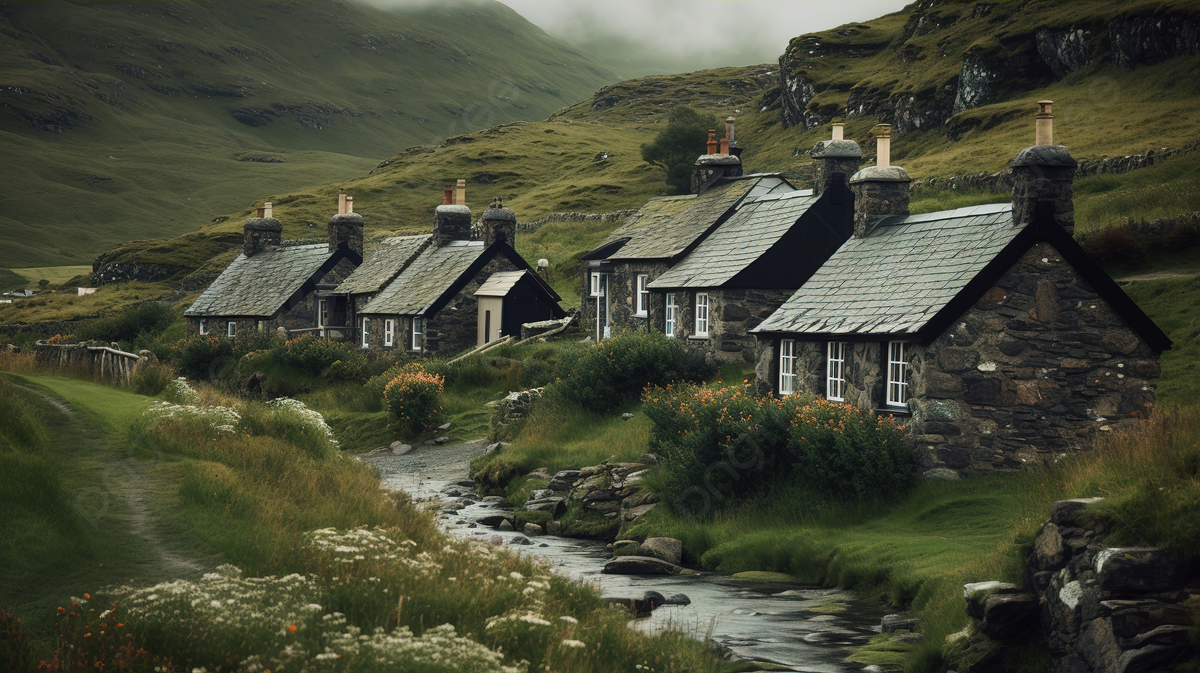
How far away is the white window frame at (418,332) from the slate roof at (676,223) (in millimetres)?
8929

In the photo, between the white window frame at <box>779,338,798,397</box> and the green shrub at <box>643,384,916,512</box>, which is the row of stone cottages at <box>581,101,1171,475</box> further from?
the green shrub at <box>643,384,916,512</box>

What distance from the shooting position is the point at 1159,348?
1905 centimetres

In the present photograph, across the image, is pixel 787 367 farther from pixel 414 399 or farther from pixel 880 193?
pixel 414 399

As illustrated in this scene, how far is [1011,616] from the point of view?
11.6 metres

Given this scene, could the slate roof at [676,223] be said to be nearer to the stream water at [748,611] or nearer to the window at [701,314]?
the window at [701,314]

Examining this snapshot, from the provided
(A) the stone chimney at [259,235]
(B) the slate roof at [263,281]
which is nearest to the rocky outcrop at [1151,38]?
(B) the slate roof at [263,281]

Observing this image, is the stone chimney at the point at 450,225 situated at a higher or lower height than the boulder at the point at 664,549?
higher

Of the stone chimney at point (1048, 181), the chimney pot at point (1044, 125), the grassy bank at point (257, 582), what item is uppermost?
the chimney pot at point (1044, 125)

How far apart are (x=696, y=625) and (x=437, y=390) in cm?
2208

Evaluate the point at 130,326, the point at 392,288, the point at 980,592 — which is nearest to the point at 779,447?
the point at 980,592

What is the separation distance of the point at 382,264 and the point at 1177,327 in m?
34.1

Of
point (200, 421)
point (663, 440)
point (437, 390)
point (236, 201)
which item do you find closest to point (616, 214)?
point (437, 390)

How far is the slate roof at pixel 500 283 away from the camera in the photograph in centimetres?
4206

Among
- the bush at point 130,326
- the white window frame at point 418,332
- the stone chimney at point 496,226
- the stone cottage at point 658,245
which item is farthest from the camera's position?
the bush at point 130,326
